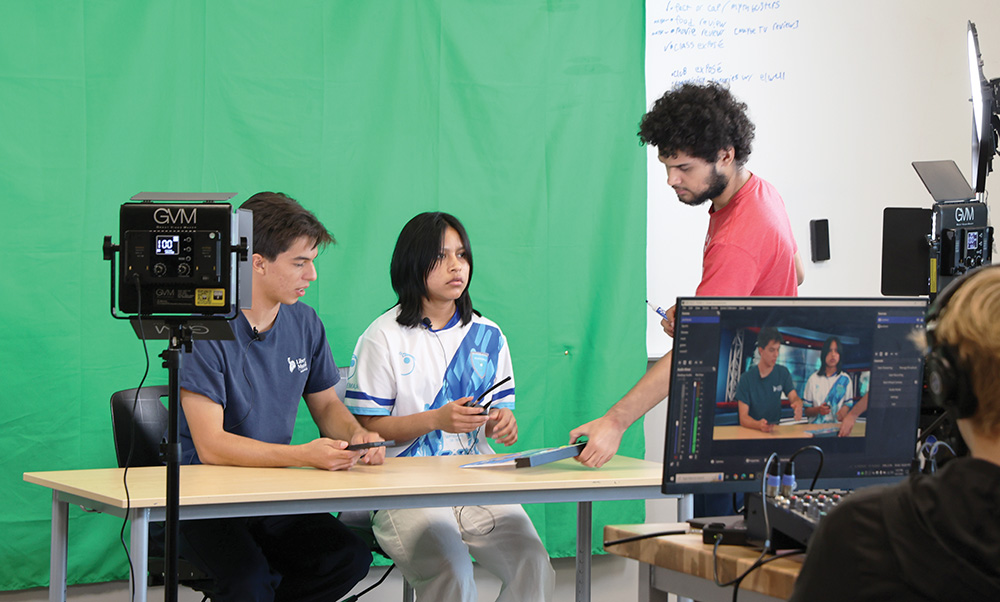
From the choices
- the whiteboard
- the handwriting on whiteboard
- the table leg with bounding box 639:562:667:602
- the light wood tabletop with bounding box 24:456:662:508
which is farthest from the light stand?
the handwriting on whiteboard

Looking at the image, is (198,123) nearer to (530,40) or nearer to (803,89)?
(530,40)

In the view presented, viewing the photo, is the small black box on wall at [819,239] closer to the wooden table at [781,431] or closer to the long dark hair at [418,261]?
the long dark hair at [418,261]

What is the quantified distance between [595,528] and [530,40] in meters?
1.89

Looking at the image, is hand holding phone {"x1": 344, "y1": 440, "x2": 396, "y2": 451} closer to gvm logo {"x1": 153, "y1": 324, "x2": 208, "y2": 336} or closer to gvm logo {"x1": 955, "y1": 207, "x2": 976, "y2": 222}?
gvm logo {"x1": 153, "y1": 324, "x2": 208, "y2": 336}

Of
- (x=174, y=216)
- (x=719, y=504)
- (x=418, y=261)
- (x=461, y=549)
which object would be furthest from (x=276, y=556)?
(x=719, y=504)

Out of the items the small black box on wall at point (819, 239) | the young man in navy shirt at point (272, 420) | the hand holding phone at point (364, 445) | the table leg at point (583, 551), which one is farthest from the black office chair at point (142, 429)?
the small black box on wall at point (819, 239)

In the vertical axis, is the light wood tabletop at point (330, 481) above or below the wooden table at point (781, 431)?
below

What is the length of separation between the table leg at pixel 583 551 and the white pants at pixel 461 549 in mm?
88

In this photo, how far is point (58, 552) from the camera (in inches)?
83.0

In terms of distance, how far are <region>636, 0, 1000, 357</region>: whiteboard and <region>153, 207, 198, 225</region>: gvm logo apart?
212cm

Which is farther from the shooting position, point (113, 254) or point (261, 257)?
point (261, 257)

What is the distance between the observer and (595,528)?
352 cm

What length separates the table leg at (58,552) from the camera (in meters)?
2.10

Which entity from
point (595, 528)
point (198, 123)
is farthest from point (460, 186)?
point (595, 528)
